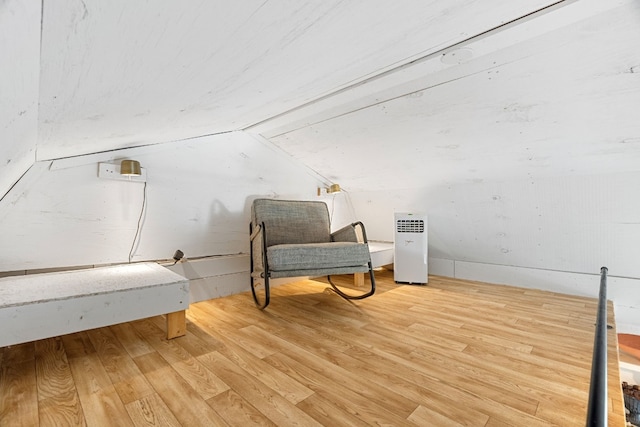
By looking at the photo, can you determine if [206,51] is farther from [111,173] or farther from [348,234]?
[348,234]

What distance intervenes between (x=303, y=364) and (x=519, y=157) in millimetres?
2005

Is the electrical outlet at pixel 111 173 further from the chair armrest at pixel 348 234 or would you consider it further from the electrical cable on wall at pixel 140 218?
the chair armrest at pixel 348 234

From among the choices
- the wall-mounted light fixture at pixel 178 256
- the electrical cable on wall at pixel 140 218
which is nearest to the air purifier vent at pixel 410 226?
the wall-mounted light fixture at pixel 178 256

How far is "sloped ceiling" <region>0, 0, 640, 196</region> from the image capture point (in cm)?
67

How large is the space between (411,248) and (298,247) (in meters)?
1.40

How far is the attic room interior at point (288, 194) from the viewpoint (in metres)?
0.86

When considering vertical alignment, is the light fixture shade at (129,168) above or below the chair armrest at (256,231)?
above

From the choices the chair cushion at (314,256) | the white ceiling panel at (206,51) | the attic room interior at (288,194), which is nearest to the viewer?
the white ceiling panel at (206,51)

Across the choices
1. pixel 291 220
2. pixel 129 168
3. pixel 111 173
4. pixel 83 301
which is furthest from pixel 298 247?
pixel 111 173

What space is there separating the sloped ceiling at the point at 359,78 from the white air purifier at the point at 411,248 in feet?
1.88

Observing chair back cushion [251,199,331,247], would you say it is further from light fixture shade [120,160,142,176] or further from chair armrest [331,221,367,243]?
light fixture shade [120,160,142,176]

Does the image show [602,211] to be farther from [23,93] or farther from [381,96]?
[23,93]

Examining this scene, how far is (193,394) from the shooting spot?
1.06 meters

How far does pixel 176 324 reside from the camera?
1565 mm
